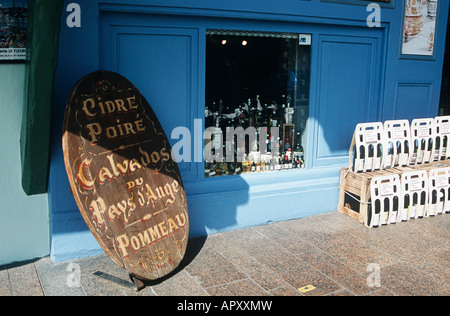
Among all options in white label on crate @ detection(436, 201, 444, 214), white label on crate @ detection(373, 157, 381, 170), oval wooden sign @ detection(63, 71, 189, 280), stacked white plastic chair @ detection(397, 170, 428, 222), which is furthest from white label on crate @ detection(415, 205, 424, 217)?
oval wooden sign @ detection(63, 71, 189, 280)

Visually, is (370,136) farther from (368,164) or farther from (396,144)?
(396,144)

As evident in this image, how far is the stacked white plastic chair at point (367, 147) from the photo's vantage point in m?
5.11

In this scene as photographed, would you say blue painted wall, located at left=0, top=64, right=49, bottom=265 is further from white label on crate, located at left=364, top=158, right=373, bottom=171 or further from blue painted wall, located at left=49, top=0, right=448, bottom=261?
white label on crate, located at left=364, top=158, right=373, bottom=171

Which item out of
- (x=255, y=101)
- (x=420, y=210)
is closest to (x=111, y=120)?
(x=255, y=101)

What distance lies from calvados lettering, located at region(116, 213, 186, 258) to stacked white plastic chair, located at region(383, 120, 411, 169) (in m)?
2.85

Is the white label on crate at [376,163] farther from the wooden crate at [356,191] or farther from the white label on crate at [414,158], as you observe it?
the white label on crate at [414,158]

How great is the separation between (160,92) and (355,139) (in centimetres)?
245

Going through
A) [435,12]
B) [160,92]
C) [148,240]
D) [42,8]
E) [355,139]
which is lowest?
[148,240]

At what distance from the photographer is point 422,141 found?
5621 millimetres

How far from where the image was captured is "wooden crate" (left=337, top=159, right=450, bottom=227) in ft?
16.4

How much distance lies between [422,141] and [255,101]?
2383 millimetres
